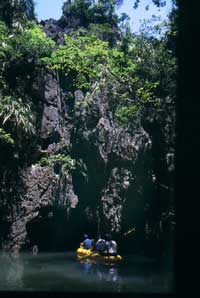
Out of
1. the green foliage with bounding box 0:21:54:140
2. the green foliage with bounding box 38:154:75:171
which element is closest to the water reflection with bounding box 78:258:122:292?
the green foliage with bounding box 38:154:75:171

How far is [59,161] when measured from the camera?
21.1m

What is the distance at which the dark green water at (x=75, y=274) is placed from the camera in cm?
1223

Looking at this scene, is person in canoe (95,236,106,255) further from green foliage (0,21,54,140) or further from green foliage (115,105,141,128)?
green foliage (0,21,54,140)

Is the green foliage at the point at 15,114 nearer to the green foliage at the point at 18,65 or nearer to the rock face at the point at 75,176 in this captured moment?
the green foliage at the point at 18,65

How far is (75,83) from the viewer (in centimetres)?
2195

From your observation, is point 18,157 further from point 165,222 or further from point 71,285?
point 71,285

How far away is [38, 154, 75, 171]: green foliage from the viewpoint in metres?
21.0

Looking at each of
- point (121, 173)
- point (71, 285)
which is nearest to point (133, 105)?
point (121, 173)

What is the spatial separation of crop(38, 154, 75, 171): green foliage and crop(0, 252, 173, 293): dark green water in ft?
12.6

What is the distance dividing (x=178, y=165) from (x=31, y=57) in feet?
60.0

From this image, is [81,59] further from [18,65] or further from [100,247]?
[100,247]

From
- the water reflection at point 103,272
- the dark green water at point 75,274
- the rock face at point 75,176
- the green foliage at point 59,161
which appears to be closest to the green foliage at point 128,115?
the rock face at point 75,176

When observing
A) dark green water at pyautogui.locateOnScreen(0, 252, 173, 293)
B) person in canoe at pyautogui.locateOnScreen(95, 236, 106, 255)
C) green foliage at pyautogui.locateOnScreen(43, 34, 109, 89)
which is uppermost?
green foliage at pyautogui.locateOnScreen(43, 34, 109, 89)

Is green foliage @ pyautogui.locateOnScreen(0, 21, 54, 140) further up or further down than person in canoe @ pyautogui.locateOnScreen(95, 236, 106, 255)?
further up
